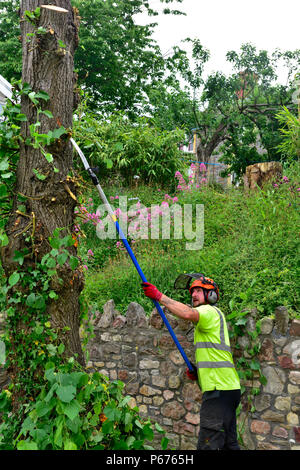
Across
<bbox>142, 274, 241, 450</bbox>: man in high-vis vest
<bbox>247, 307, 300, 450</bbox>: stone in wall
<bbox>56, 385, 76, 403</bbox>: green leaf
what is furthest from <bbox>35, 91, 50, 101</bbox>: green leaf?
<bbox>247, 307, 300, 450</bbox>: stone in wall

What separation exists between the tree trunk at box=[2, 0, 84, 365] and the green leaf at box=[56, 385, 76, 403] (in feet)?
1.12

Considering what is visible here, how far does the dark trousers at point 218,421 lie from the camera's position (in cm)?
318

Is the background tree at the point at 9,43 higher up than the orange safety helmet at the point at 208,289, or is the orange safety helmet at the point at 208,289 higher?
the background tree at the point at 9,43

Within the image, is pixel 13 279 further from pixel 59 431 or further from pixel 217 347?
pixel 217 347

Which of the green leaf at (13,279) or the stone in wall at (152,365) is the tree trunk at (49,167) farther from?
the stone in wall at (152,365)

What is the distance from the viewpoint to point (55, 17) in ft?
8.44

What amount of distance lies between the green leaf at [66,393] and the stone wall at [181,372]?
1982 millimetres

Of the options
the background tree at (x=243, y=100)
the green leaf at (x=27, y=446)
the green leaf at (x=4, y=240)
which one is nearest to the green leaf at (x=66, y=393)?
the green leaf at (x=27, y=446)

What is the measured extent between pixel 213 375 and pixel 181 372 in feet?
3.27

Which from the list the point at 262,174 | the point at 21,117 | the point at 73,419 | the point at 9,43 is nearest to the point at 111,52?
the point at 9,43

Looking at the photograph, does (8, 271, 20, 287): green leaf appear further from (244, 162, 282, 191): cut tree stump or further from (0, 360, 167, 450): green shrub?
(244, 162, 282, 191): cut tree stump

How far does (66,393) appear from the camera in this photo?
2162 millimetres

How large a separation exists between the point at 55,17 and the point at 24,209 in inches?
49.3
